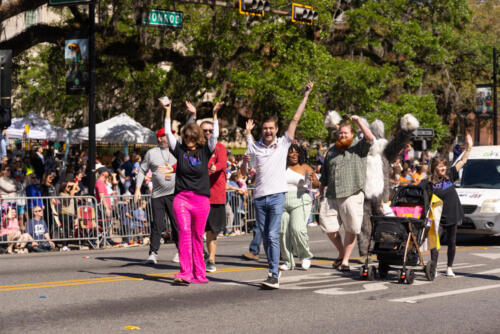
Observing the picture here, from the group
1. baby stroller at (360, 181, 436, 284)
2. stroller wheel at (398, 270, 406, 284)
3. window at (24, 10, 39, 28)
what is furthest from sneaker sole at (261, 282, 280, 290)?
window at (24, 10, 39, 28)

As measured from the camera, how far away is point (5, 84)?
55.4 ft

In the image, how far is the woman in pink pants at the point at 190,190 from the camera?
28.4 ft

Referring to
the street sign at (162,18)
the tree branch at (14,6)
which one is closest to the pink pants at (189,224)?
the street sign at (162,18)

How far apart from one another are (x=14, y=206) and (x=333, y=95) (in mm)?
18142

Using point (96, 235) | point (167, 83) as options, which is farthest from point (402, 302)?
point (167, 83)

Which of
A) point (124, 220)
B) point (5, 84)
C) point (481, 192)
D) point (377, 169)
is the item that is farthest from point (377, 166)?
point (5, 84)

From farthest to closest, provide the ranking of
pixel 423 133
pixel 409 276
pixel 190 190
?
pixel 423 133
pixel 409 276
pixel 190 190

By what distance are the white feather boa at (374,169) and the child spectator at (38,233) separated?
277 inches

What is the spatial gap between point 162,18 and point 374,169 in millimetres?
10714

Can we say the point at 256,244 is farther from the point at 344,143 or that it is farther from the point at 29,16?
the point at 29,16

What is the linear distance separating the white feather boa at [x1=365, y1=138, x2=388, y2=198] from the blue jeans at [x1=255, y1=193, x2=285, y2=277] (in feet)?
6.22

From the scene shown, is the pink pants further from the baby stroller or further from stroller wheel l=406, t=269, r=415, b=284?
stroller wheel l=406, t=269, r=415, b=284

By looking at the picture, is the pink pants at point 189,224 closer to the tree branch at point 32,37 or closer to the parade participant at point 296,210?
the parade participant at point 296,210

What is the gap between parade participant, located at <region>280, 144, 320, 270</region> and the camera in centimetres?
1012
